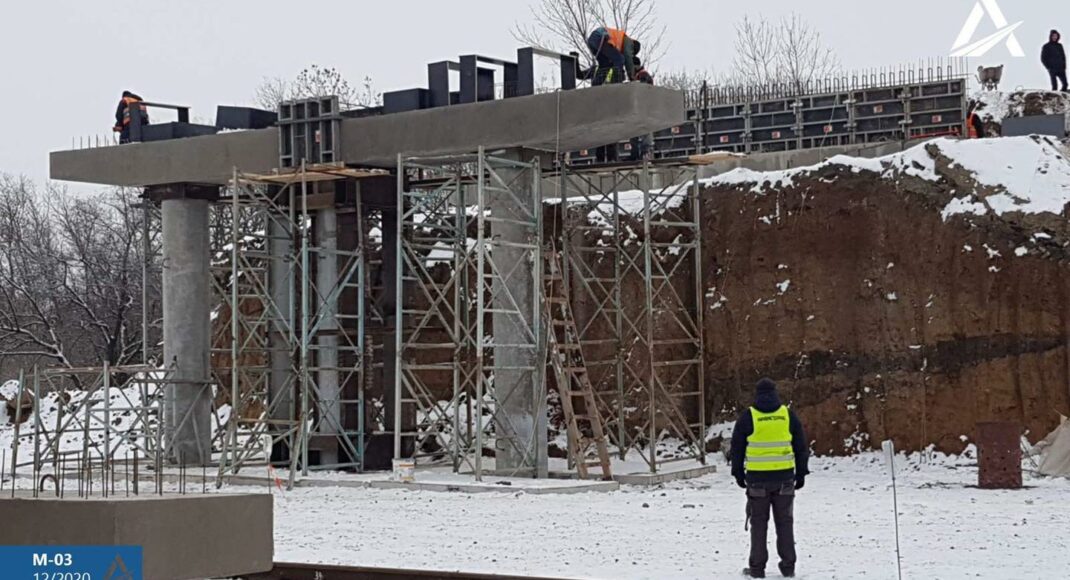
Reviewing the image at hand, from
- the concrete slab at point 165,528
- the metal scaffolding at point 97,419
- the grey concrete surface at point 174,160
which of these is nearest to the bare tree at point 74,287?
the metal scaffolding at point 97,419

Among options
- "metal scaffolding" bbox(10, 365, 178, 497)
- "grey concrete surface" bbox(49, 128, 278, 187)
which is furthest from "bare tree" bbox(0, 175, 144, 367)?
"grey concrete surface" bbox(49, 128, 278, 187)

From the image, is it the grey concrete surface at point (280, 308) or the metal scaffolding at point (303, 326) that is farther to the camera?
the grey concrete surface at point (280, 308)

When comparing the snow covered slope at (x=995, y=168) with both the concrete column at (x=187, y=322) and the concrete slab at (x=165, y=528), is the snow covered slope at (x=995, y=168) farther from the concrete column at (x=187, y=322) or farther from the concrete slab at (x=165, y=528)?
the concrete slab at (x=165, y=528)

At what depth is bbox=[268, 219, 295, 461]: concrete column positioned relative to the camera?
3019 cm

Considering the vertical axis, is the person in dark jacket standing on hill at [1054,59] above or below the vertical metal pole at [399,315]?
above

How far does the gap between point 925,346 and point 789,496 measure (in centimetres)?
1523

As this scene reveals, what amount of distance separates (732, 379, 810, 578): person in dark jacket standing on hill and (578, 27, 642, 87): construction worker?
1288 cm

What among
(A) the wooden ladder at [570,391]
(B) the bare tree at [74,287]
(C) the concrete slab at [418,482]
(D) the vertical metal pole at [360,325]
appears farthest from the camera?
(B) the bare tree at [74,287]

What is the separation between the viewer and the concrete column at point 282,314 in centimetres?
3019

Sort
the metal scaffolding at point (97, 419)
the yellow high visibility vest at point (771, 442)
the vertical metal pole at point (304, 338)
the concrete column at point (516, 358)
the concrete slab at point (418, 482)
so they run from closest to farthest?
the yellow high visibility vest at point (771, 442), the concrete slab at point (418, 482), the metal scaffolding at point (97, 419), the concrete column at point (516, 358), the vertical metal pole at point (304, 338)

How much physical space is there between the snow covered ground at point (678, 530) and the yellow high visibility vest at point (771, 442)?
1.14 metres

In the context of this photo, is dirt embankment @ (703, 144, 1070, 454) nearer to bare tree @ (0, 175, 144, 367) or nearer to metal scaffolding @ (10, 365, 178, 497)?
metal scaffolding @ (10, 365, 178, 497)

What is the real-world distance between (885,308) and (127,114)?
15454 mm

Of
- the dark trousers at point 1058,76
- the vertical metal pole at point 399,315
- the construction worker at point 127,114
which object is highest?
the dark trousers at point 1058,76
